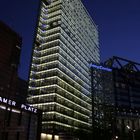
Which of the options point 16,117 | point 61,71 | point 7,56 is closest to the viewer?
point 16,117

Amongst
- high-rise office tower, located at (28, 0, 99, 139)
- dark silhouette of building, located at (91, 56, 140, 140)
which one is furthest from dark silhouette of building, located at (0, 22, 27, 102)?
dark silhouette of building, located at (91, 56, 140, 140)

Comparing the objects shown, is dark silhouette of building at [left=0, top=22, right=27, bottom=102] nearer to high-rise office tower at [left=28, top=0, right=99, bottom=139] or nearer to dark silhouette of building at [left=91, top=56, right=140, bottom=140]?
high-rise office tower at [left=28, top=0, right=99, bottom=139]

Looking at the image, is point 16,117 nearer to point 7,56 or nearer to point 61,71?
point 61,71

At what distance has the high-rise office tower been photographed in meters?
108

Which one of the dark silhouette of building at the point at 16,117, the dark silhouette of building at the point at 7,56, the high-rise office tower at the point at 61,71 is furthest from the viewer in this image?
the dark silhouette of building at the point at 7,56

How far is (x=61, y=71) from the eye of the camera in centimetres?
11619

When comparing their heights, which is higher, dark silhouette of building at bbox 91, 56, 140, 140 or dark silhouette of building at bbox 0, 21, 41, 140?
dark silhouette of building at bbox 91, 56, 140, 140

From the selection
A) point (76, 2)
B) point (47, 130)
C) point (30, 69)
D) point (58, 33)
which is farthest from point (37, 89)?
point (76, 2)

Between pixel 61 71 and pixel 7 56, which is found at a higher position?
pixel 7 56

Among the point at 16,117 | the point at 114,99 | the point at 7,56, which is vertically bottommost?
the point at 16,117

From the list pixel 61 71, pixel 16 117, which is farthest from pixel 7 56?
pixel 16 117

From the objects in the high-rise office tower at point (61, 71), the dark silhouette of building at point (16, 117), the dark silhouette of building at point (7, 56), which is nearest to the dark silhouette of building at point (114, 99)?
the high-rise office tower at point (61, 71)

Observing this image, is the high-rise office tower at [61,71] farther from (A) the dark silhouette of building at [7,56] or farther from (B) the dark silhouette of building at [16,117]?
(B) the dark silhouette of building at [16,117]

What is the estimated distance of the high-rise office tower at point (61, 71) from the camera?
10819 cm
